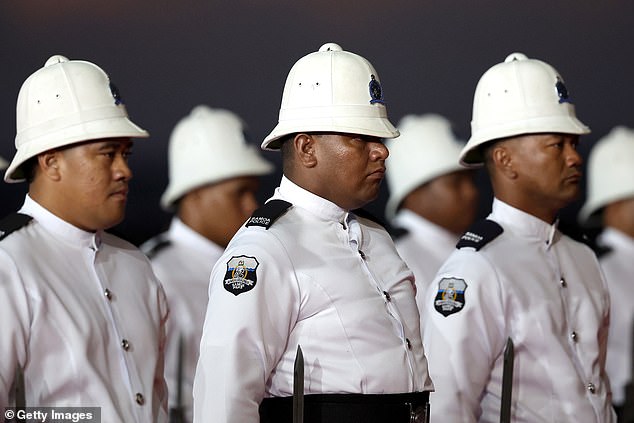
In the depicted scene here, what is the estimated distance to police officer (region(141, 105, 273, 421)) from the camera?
17.3 feet

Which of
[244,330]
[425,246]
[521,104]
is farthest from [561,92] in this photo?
[425,246]

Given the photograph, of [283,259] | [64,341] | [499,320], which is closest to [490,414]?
[499,320]

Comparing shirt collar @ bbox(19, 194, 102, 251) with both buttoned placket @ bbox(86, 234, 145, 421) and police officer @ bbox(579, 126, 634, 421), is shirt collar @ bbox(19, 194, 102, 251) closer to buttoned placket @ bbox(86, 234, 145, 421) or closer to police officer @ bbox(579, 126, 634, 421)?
buttoned placket @ bbox(86, 234, 145, 421)

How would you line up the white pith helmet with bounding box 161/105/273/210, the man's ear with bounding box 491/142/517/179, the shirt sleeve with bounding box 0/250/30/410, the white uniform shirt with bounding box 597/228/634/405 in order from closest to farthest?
1. the shirt sleeve with bounding box 0/250/30/410
2. the man's ear with bounding box 491/142/517/179
3. the white pith helmet with bounding box 161/105/273/210
4. the white uniform shirt with bounding box 597/228/634/405

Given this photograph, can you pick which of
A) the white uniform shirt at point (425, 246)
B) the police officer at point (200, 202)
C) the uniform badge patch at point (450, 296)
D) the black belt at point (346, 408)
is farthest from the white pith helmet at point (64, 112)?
the white uniform shirt at point (425, 246)

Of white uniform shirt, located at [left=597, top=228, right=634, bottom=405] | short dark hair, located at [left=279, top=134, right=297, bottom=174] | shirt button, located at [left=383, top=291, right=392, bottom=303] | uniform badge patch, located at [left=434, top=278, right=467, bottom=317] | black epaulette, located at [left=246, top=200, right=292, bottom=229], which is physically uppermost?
short dark hair, located at [left=279, top=134, right=297, bottom=174]

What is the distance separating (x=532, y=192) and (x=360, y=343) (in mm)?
1041

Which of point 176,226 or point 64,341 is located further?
point 176,226

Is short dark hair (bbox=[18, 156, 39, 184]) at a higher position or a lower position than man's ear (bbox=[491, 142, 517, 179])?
higher

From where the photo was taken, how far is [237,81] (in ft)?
24.7

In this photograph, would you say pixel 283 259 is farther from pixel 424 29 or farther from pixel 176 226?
pixel 424 29

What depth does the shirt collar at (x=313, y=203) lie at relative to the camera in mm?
3273

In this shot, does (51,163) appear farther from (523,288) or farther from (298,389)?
(523,288)

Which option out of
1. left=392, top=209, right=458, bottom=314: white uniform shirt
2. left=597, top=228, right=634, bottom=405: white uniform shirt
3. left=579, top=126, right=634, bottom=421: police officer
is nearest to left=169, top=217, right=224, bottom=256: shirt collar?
left=392, top=209, right=458, bottom=314: white uniform shirt
